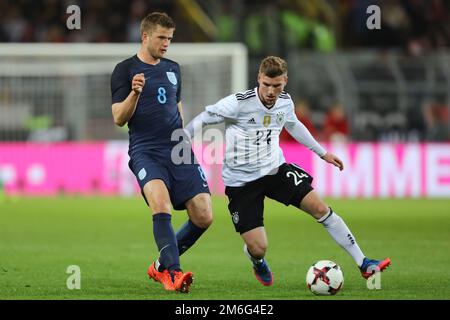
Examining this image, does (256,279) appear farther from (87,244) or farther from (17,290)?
(87,244)

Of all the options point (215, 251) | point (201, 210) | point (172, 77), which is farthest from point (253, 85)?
point (201, 210)

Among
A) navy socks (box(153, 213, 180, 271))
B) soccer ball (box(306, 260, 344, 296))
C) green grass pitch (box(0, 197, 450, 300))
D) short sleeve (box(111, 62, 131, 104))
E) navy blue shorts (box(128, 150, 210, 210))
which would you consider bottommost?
green grass pitch (box(0, 197, 450, 300))

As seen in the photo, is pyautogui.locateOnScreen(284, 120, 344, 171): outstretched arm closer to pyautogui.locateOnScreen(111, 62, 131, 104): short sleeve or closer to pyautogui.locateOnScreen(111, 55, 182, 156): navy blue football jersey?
pyautogui.locateOnScreen(111, 55, 182, 156): navy blue football jersey

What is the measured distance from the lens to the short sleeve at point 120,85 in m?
8.20

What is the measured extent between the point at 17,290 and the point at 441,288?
10.3 ft

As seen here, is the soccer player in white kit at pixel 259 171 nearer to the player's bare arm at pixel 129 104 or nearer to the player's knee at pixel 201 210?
the player's knee at pixel 201 210

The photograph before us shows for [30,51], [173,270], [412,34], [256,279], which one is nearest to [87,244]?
[256,279]

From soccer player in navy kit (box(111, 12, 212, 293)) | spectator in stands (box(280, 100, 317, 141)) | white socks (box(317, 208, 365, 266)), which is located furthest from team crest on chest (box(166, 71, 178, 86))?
spectator in stands (box(280, 100, 317, 141))

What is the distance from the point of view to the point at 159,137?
836 centimetres

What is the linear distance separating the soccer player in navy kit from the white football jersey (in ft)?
1.12

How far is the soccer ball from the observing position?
7855mm

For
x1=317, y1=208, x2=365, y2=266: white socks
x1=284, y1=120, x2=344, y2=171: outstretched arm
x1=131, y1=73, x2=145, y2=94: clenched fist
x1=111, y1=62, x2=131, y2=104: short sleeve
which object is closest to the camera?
x1=131, y1=73, x2=145, y2=94: clenched fist

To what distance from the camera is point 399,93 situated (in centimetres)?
2059

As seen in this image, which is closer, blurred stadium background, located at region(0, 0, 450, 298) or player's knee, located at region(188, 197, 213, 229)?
player's knee, located at region(188, 197, 213, 229)
